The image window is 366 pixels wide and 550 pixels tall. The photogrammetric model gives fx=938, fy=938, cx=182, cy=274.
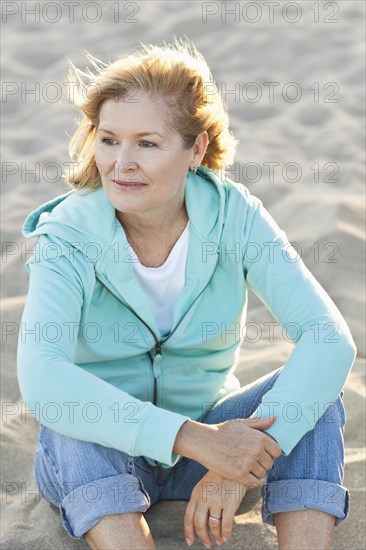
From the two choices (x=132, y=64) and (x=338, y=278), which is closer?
(x=132, y=64)

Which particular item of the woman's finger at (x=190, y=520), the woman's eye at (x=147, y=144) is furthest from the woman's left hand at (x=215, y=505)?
the woman's eye at (x=147, y=144)

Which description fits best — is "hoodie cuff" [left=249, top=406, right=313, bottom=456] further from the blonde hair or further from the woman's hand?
the blonde hair

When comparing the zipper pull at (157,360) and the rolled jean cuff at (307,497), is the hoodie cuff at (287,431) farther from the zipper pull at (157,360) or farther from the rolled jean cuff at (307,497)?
the zipper pull at (157,360)

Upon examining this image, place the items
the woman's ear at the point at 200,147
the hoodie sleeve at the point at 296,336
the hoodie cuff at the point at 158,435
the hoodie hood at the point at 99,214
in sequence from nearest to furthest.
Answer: the hoodie cuff at the point at 158,435 → the hoodie sleeve at the point at 296,336 → the hoodie hood at the point at 99,214 → the woman's ear at the point at 200,147

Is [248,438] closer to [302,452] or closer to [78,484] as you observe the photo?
[302,452]

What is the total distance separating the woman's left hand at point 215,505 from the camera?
1826mm

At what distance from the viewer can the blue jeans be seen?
1.80m

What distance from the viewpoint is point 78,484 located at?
72.1 inches

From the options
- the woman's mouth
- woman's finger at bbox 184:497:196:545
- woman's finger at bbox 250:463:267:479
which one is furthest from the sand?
the woman's mouth

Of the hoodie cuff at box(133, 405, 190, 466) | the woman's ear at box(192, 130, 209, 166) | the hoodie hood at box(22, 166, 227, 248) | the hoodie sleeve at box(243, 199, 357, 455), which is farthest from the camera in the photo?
the woman's ear at box(192, 130, 209, 166)

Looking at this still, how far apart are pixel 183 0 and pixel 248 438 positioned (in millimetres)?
4195

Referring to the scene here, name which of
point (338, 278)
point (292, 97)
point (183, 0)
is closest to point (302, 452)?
point (338, 278)

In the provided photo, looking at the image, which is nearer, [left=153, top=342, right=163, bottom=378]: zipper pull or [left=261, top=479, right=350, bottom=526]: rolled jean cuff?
[left=261, top=479, right=350, bottom=526]: rolled jean cuff

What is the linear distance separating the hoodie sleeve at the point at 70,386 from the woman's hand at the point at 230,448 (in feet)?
0.12
